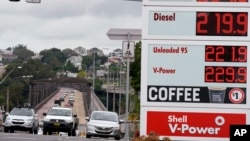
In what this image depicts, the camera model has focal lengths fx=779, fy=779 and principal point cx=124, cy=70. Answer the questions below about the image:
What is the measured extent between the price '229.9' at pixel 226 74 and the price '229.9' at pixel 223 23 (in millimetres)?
683

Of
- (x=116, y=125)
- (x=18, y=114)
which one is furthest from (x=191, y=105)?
(x=18, y=114)

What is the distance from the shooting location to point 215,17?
1541cm

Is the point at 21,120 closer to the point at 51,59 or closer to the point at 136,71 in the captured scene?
the point at 136,71

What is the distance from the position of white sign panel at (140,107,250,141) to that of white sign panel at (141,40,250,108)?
137 mm

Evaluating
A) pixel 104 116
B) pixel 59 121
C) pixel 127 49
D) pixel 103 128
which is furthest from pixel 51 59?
pixel 127 49

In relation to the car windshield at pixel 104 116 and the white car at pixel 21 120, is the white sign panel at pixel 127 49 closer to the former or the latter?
the car windshield at pixel 104 116

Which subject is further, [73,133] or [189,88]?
[73,133]

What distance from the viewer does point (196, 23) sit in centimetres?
1575

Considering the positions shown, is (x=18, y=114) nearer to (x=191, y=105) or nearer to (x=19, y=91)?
(x=191, y=105)

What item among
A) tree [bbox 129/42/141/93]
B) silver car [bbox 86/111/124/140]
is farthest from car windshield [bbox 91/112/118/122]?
tree [bbox 129/42/141/93]

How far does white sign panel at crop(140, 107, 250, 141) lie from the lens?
622 inches

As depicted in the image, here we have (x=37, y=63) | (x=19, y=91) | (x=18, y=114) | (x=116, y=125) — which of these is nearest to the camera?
(x=116, y=125)

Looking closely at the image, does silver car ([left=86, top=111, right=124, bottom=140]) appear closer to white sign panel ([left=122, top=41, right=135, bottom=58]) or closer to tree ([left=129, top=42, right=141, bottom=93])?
white sign panel ([left=122, top=41, right=135, bottom=58])

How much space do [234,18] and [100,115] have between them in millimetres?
24040
